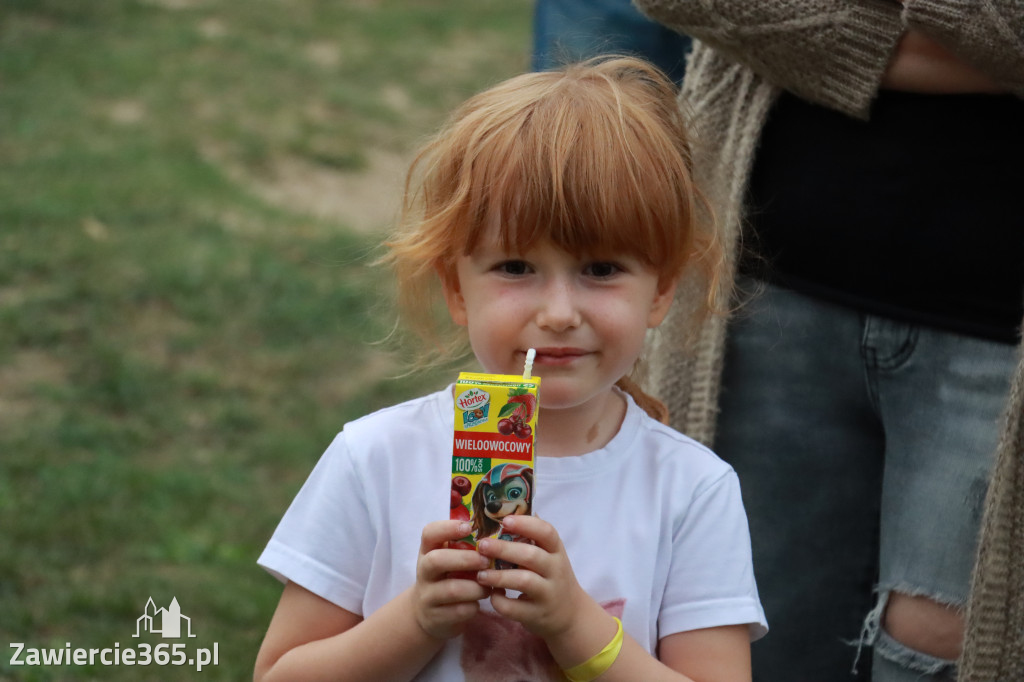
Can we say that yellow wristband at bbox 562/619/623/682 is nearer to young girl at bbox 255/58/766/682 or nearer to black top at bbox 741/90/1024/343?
young girl at bbox 255/58/766/682

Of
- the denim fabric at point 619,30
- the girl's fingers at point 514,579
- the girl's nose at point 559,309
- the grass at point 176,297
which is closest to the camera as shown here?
the girl's fingers at point 514,579

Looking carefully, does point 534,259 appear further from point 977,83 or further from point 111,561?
point 111,561

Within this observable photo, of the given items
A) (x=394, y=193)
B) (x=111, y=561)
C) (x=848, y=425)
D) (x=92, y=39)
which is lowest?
(x=111, y=561)

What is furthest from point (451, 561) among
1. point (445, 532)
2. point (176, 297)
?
point (176, 297)

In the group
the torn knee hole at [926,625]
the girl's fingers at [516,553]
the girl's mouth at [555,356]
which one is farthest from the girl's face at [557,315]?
the torn knee hole at [926,625]

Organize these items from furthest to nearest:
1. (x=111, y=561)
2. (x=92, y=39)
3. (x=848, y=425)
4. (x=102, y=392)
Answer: (x=92, y=39) → (x=102, y=392) → (x=111, y=561) → (x=848, y=425)

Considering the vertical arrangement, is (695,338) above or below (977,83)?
below

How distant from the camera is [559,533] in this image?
5.50 ft

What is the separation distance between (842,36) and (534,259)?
2.21ft

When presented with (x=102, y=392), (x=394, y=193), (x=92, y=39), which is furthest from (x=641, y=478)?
(x=92, y=39)

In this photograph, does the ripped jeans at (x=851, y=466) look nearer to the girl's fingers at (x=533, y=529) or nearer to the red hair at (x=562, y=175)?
the red hair at (x=562, y=175)

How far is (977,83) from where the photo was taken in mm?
1863

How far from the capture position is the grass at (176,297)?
3.43 m

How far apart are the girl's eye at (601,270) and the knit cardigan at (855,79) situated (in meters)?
0.38
